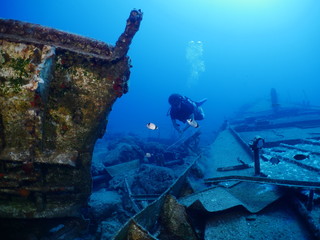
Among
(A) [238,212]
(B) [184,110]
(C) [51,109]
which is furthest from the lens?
(B) [184,110]

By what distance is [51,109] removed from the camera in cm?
323

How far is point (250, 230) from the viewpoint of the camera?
273 cm

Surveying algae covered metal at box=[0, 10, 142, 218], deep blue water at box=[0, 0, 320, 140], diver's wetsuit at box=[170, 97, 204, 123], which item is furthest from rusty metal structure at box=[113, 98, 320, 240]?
deep blue water at box=[0, 0, 320, 140]

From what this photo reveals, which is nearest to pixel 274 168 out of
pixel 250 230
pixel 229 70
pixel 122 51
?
pixel 250 230

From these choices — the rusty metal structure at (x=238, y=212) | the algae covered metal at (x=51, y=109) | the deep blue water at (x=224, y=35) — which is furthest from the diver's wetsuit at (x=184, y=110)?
the deep blue water at (x=224, y=35)

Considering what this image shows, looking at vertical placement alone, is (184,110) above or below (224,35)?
below

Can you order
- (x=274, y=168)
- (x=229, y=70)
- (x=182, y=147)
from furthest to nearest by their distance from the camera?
1. (x=229, y=70)
2. (x=182, y=147)
3. (x=274, y=168)

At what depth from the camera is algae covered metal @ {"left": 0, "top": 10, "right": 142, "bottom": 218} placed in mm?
2828

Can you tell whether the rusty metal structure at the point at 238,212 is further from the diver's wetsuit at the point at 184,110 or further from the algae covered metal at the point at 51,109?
the diver's wetsuit at the point at 184,110

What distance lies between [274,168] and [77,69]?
4.36 m

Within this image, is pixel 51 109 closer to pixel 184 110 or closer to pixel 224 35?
pixel 184 110

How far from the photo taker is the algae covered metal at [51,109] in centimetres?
283

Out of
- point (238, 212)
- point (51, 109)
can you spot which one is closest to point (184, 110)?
point (238, 212)

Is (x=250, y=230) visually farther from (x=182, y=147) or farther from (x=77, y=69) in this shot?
(x=182, y=147)
